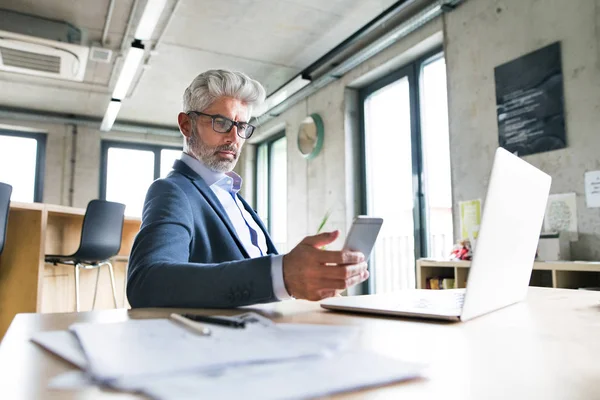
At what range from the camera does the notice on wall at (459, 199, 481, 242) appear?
10.8 feet

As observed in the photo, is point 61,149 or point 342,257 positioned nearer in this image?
point 342,257

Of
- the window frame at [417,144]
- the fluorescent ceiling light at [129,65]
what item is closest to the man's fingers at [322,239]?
the window frame at [417,144]

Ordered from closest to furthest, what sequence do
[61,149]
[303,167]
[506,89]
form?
1. [506,89]
2. [303,167]
3. [61,149]

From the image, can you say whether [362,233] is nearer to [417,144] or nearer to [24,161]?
[417,144]

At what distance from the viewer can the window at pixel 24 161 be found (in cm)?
689

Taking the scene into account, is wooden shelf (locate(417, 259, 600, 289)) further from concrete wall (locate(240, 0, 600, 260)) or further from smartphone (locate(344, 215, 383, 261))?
smartphone (locate(344, 215, 383, 261))

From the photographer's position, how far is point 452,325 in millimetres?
718

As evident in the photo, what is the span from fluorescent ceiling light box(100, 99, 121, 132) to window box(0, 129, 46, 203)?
40.9 inches

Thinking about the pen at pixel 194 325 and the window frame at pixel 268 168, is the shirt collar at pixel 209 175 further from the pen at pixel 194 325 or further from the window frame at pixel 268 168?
the window frame at pixel 268 168

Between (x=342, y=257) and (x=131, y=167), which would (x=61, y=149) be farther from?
(x=342, y=257)

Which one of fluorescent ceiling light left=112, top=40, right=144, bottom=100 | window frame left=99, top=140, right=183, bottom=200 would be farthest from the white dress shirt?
window frame left=99, top=140, right=183, bottom=200

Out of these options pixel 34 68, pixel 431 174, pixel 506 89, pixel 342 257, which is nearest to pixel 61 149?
pixel 34 68

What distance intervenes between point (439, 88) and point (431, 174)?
2.52 ft

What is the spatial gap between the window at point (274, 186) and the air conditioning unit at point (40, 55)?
3.02 meters
